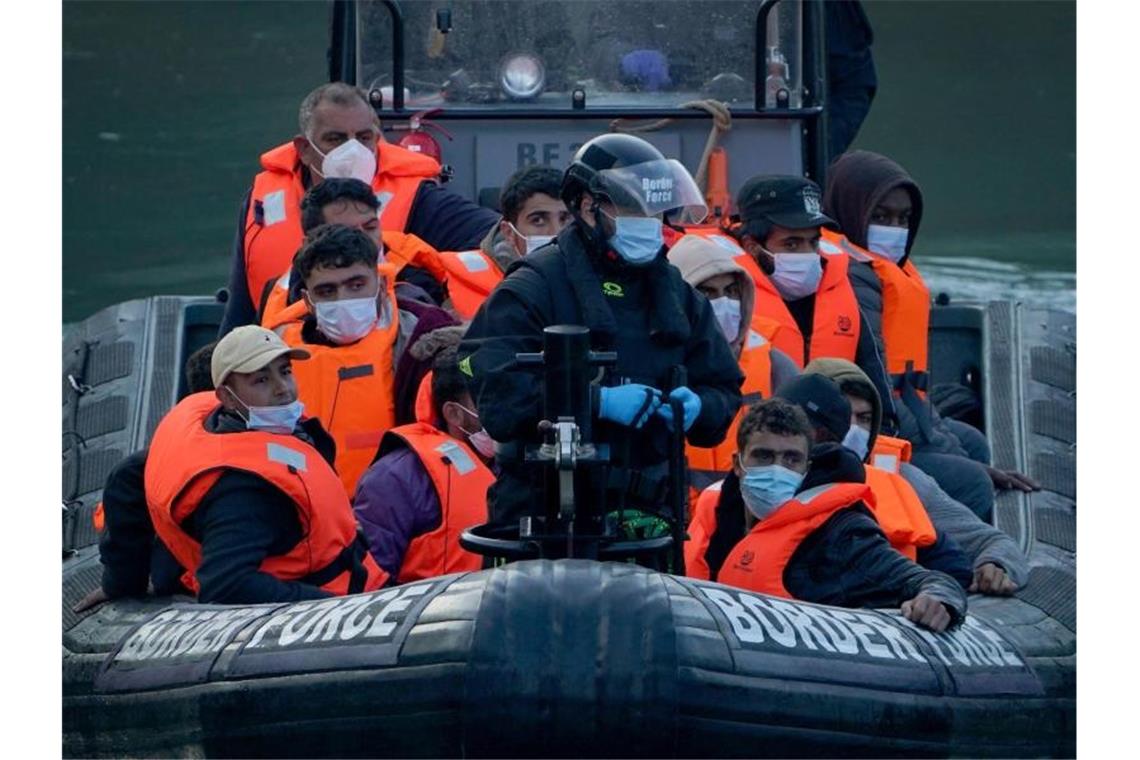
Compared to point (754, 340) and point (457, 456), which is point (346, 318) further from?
point (754, 340)

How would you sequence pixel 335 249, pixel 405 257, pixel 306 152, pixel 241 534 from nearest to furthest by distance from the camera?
pixel 241 534 < pixel 335 249 < pixel 405 257 < pixel 306 152

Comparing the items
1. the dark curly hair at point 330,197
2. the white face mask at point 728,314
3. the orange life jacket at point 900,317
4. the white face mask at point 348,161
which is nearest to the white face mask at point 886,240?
the orange life jacket at point 900,317

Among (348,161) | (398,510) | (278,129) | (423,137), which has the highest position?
(278,129)

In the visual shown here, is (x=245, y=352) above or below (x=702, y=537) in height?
above

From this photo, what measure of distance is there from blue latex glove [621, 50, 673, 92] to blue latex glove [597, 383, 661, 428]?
119 inches

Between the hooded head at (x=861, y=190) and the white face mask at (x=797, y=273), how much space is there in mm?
584

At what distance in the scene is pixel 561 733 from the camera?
446 centimetres

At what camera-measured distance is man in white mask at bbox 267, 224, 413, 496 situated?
5.87m

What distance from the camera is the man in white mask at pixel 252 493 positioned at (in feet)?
17.1

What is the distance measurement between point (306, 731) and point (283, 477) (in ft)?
2.27

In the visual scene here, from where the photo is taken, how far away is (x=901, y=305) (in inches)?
273

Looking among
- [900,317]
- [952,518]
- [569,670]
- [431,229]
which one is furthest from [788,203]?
[569,670]

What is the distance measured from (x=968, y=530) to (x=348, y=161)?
202cm

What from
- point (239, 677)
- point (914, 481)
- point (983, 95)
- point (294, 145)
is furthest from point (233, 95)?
point (239, 677)
